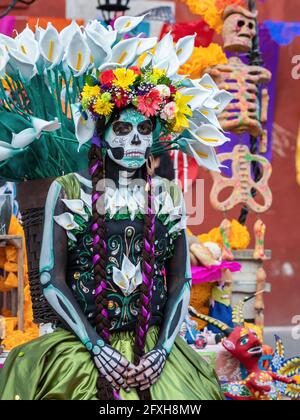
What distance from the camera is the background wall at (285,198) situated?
7.62 m

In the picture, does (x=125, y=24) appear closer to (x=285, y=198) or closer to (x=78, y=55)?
(x=78, y=55)

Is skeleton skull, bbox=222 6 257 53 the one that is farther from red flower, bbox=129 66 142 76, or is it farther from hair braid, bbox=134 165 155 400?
hair braid, bbox=134 165 155 400

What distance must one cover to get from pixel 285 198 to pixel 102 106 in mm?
4794

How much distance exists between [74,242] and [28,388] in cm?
52

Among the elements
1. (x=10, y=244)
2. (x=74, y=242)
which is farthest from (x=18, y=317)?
(x=74, y=242)

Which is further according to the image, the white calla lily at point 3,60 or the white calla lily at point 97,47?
the white calla lily at point 3,60

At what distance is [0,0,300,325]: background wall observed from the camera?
762 cm

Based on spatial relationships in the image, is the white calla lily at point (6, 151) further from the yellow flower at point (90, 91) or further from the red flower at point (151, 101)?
the red flower at point (151, 101)

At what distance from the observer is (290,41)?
762 cm

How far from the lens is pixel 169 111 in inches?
124

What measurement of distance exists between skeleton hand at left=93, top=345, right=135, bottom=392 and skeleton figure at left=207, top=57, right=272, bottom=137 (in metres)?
3.33

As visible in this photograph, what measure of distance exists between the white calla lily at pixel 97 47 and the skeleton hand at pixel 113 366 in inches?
39.5

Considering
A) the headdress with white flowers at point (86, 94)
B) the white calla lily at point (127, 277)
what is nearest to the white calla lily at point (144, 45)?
the headdress with white flowers at point (86, 94)

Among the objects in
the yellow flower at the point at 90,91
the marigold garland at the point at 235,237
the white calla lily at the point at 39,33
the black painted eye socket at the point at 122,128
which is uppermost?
the white calla lily at the point at 39,33
